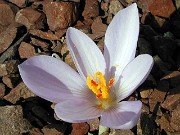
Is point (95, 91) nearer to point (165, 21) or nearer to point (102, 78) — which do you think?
point (102, 78)

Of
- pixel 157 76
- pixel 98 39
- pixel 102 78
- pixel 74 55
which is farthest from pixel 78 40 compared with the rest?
pixel 157 76

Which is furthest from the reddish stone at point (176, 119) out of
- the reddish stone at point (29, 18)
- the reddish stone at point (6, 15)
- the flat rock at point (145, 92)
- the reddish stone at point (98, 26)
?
the reddish stone at point (6, 15)

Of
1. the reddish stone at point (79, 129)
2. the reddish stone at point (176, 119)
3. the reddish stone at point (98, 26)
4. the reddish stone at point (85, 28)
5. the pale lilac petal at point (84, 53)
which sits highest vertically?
the pale lilac petal at point (84, 53)

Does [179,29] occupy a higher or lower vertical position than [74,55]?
lower

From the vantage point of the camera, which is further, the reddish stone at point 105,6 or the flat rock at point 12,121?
the reddish stone at point 105,6

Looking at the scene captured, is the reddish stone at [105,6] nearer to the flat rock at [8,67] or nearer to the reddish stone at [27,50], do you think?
the reddish stone at [27,50]

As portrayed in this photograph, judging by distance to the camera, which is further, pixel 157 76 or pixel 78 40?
pixel 157 76

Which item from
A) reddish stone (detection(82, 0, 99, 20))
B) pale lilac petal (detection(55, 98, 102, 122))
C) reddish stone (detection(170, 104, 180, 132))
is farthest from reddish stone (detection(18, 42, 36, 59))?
reddish stone (detection(170, 104, 180, 132))
